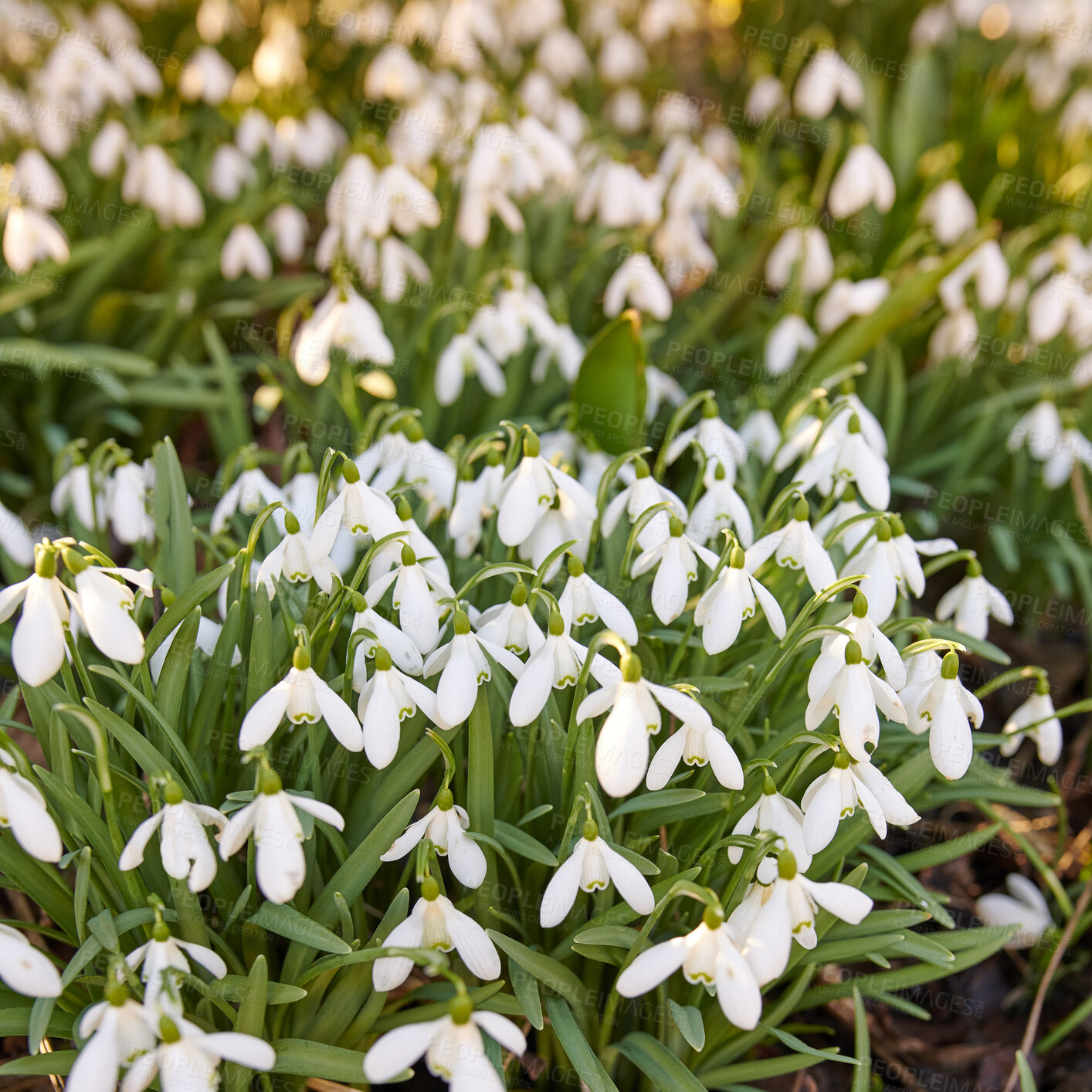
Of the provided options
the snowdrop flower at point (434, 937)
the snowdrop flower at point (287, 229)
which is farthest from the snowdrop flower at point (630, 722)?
the snowdrop flower at point (287, 229)

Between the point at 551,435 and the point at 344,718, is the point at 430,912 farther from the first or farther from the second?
the point at 551,435

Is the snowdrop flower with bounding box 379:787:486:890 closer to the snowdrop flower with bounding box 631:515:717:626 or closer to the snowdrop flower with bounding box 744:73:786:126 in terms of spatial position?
the snowdrop flower with bounding box 631:515:717:626

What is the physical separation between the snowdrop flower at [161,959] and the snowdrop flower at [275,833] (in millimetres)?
114

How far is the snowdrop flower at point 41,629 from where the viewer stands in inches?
43.9

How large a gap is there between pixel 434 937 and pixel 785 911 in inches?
15.5

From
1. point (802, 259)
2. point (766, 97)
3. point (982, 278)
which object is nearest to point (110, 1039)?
point (802, 259)

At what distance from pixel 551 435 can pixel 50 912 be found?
1.18m

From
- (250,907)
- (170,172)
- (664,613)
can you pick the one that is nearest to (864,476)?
(664,613)

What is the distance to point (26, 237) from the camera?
6.97 feet

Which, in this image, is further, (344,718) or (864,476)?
(864,476)

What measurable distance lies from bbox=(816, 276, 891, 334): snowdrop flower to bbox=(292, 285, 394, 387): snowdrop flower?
3.57 ft

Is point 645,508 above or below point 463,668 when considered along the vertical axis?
above

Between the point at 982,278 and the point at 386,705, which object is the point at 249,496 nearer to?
the point at 386,705

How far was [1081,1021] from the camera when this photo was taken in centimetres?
184
